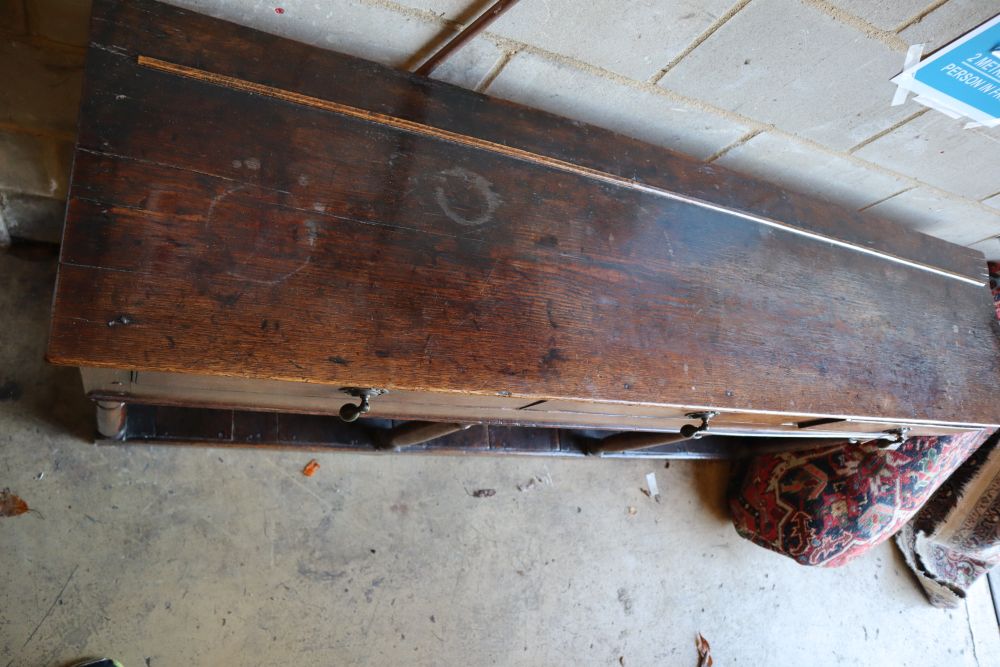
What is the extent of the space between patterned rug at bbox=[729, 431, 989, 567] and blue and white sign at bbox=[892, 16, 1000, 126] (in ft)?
3.89

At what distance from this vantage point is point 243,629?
181cm

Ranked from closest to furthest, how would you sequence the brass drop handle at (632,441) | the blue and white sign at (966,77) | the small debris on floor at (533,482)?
the blue and white sign at (966,77), the brass drop handle at (632,441), the small debris on floor at (533,482)

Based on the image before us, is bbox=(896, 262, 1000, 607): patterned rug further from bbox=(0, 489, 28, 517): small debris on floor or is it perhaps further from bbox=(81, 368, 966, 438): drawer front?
bbox=(0, 489, 28, 517): small debris on floor

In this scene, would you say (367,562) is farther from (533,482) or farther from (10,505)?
(10,505)

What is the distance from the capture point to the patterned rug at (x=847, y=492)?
2.36 m

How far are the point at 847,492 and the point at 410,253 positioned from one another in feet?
6.38

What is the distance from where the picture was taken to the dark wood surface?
40.1 inches

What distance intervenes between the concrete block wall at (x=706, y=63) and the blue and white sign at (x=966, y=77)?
35mm

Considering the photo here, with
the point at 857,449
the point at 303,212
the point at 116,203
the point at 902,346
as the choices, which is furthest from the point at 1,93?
the point at 857,449

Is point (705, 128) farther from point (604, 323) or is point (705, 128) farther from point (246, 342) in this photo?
point (246, 342)

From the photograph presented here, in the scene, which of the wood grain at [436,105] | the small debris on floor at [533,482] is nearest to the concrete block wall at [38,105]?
the wood grain at [436,105]

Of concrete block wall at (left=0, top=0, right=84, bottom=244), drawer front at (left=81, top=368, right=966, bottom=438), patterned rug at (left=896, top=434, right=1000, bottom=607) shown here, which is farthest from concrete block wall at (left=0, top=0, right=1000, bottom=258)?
patterned rug at (left=896, top=434, right=1000, bottom=607)

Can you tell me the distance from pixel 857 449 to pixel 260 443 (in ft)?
6.41

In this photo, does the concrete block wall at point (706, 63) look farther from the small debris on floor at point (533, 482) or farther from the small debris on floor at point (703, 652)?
the small debris on floor at point (703, 652)
